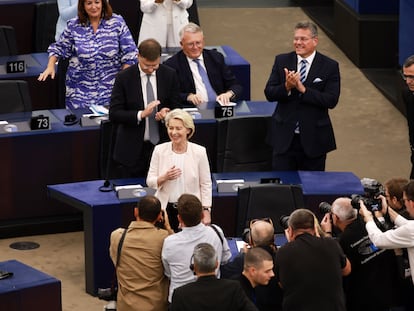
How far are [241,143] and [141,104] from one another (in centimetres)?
113

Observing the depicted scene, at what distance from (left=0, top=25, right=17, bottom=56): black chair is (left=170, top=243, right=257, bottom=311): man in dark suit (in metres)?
5.98

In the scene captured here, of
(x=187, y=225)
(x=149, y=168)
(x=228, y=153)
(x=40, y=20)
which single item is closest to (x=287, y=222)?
(x=187, y=225)

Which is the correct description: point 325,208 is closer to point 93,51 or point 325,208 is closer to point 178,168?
point 178,168

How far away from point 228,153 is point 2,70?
2.59 m

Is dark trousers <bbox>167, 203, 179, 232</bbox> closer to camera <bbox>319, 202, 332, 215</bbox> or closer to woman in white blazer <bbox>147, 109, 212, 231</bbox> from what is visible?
woman in white blazer <bbox>147, 109, 212, 231</bbox>

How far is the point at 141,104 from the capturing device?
447 inches

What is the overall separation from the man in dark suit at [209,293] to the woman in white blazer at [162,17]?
5374mm

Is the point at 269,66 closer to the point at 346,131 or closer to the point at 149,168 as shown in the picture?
the point at 346,131

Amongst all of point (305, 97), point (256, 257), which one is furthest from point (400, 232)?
point (305, 97)

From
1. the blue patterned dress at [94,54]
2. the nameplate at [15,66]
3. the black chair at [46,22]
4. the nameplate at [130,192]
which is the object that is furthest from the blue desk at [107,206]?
the black chair at [46,22]

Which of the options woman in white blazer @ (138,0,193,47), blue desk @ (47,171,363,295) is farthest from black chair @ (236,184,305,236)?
woman in white blazer @ (138,0,193,47)

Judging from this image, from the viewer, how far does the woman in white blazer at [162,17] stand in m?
13.5

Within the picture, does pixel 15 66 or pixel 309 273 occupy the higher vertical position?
pixel 15 66

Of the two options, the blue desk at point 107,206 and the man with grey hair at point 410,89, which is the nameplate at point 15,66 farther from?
the man with grey hair at point 410,89
